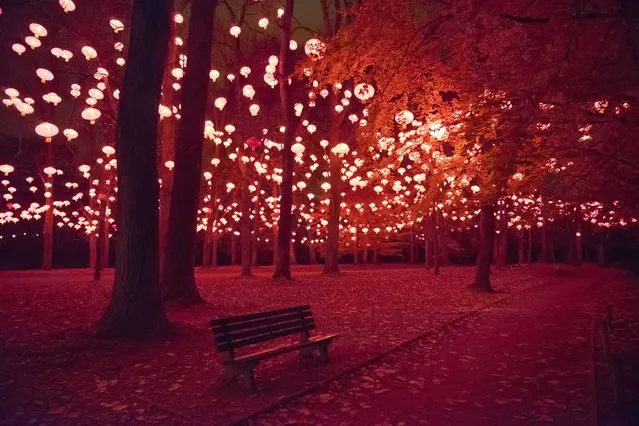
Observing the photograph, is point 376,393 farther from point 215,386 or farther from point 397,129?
point 397,129

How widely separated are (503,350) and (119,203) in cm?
764

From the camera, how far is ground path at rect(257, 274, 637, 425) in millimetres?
5703

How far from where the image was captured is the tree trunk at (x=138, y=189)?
30.0ft

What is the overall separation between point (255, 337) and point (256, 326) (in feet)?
1.28

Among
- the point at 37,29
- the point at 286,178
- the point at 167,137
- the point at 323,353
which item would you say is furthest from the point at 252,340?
the point at 286,178

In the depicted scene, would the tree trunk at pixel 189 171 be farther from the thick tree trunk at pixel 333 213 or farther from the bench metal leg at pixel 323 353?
the thick tree trunk at pixel 333 213

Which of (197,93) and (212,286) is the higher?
(197,93)

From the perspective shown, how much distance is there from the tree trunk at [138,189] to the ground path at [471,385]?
14.1 feet

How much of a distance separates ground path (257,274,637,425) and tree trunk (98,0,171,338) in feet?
14.1

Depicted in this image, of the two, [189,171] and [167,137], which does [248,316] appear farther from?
[167,137]

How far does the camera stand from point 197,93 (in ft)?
43.7

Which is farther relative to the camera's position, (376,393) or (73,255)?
(73,255)

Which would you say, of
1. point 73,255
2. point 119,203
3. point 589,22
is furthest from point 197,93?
point 73,255

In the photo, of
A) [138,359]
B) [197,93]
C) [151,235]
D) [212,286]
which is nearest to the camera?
[138,359]
